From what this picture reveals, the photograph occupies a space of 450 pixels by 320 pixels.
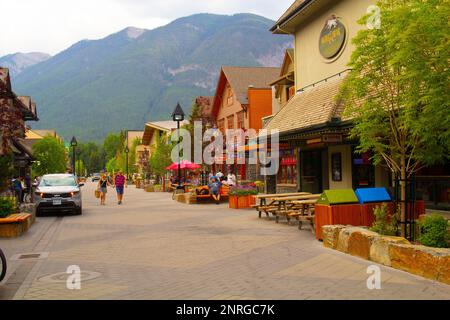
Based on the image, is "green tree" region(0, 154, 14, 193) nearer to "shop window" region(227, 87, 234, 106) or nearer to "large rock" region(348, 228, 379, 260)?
"large rock" region(348, 228, 379, 260)

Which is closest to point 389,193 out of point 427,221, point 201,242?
point 427,221

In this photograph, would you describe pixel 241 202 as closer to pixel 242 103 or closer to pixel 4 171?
pixel 4 171

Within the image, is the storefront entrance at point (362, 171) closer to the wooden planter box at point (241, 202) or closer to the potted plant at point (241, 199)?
the potted plant at point (241, 199)

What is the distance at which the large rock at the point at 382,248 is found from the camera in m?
7.91

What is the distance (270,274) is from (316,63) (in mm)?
14246

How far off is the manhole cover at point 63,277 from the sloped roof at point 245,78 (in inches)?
1169

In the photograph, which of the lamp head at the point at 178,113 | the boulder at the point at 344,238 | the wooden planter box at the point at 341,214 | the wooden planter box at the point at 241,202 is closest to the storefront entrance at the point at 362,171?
the wooden planter box at the point at 241,202

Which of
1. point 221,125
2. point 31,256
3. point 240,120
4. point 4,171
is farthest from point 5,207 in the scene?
point 221,125

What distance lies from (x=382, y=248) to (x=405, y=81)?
279cm

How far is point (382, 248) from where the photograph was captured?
26.4 feet

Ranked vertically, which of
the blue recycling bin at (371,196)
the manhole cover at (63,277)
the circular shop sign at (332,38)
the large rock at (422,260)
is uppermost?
the circular shop sign at (332,38)

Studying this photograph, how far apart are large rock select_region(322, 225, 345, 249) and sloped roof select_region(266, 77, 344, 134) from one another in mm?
5711
